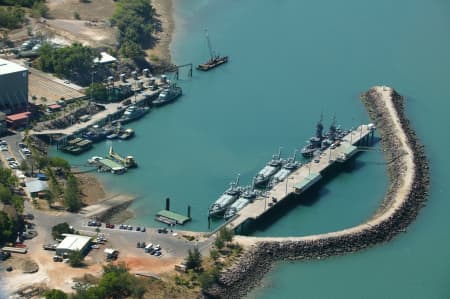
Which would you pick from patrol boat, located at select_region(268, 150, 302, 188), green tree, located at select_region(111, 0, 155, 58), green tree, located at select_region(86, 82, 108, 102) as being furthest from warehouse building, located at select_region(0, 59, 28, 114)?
patrol boat, located at select_region(268, 150, 302, 188)

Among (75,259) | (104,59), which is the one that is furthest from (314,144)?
(75,259)

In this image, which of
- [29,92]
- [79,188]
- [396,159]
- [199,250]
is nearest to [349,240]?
[199,250]

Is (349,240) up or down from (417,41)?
down

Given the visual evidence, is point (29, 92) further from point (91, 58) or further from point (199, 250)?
Answer: point (199, 250)

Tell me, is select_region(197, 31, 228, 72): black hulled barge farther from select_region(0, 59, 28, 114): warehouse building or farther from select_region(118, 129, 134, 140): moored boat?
select_region(0, 59, 28, 114): warehouse building

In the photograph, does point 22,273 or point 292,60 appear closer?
point 22,273

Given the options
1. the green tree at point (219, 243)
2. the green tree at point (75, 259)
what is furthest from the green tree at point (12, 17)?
the green tree at point (219, 243)
